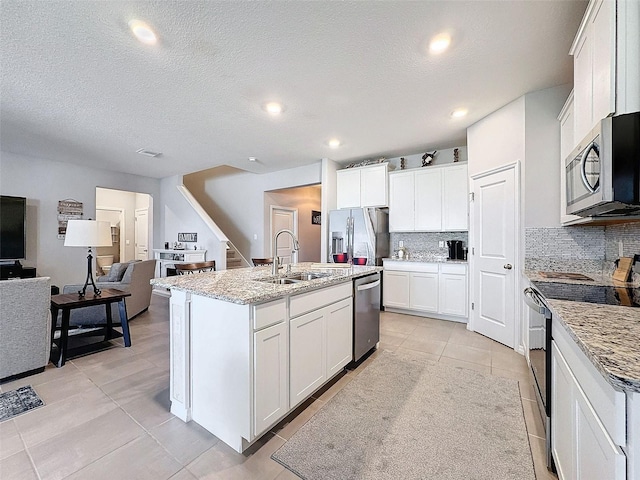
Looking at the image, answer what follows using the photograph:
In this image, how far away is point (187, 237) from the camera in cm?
654

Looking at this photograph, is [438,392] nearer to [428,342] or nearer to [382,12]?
[428,342]

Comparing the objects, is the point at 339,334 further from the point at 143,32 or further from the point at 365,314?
the point at 143,32

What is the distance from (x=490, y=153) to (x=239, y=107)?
2.99m

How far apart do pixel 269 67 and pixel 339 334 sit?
235cm

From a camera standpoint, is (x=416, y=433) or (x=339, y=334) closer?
(x=416, y=433)

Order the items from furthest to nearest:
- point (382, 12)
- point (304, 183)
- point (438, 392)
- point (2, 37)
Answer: point (304, 183), point (438, 392), point (2, 37), point (382, 12)

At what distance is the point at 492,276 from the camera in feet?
10.7

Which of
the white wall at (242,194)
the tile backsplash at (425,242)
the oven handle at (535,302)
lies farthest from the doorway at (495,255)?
the white wall at (242,194)

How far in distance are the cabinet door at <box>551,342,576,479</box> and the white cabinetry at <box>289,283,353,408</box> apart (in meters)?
1.36

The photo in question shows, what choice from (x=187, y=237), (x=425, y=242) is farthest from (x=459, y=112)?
(x=187, y=237)

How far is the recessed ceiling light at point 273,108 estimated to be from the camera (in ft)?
9.83

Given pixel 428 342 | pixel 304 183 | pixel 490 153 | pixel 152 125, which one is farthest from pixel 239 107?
pixel 428 342

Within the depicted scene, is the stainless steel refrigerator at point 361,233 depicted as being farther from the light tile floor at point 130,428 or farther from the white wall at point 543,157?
the white wall at point 543,157

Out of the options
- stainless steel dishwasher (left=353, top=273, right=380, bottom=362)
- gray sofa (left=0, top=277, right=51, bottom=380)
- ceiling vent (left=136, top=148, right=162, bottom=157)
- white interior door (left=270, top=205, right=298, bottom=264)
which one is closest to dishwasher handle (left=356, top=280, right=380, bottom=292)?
stainless steel dishwasher (left=353, top=273, right=380, bottom=362)
